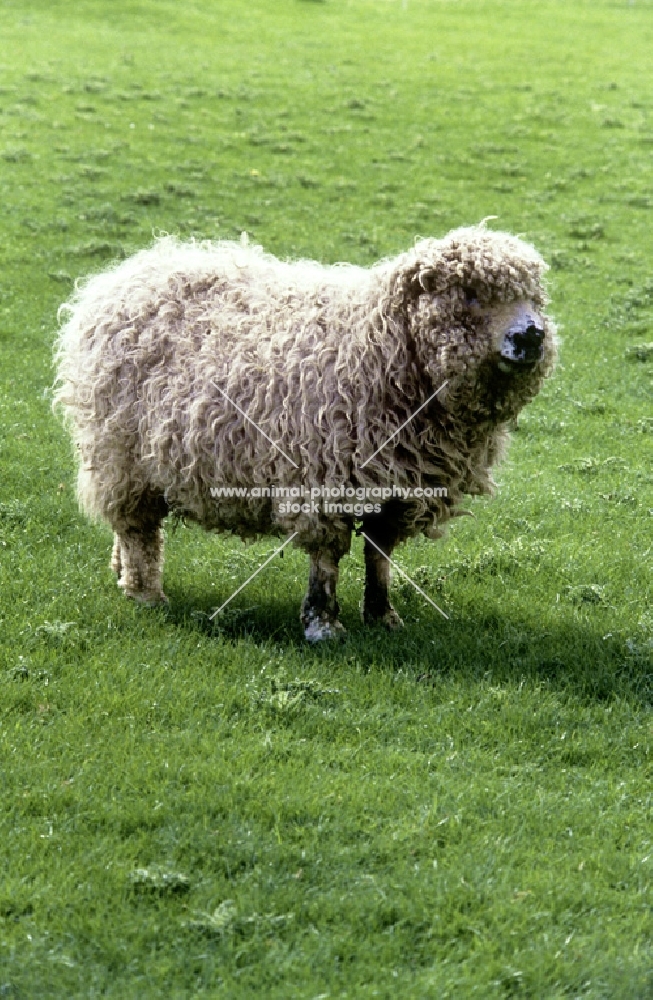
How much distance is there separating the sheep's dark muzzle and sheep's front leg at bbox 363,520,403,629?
53.5 inches

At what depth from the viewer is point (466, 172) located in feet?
72.9

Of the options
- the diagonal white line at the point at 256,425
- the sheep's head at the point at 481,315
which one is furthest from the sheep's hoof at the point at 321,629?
the sheep's head at the point at 481,315

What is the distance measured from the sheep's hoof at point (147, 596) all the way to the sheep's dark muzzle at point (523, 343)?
280 centimetres

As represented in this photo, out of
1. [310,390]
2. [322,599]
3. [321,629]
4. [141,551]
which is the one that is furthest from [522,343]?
[141,551]

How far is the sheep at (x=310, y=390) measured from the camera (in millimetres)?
7242

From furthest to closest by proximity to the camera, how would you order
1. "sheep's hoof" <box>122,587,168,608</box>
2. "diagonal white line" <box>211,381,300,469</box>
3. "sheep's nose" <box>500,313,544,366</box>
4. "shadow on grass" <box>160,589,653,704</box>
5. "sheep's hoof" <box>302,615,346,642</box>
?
"sheep's hoof" <box>122,587,168,608</box>, "sheep's hoof" <box>302,615,346,642</box>, "diagonal white line" <box>211,381,300,469</box>, "shadow on grass" <box>160,589,653,704</box>, "sheep's nose" <box>500,313,544,366</box>

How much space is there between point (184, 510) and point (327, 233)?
11.1 metres

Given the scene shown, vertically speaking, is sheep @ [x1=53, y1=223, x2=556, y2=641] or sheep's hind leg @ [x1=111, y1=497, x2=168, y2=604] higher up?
sheep @ [x1=53, y1=223, x2=556, y2=641]

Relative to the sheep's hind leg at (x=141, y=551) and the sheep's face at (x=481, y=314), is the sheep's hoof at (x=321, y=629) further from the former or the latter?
the sheep's face at (x=481, y=314)

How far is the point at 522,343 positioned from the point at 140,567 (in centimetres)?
294

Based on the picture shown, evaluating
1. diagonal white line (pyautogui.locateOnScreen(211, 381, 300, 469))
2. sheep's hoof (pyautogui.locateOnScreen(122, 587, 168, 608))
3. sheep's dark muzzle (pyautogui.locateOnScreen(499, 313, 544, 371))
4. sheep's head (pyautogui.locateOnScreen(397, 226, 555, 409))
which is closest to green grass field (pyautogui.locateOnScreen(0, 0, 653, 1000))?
sheep's hoof (pyautogui.locateOnScreen(122, 587, 168, 608))

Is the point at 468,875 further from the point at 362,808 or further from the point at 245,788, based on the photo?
the point at 245,788

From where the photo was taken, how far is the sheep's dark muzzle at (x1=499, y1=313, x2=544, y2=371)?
277 inches

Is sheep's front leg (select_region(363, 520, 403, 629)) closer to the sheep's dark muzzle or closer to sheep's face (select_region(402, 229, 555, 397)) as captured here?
sheep's face (select_region(402, 229, 555, 397))
